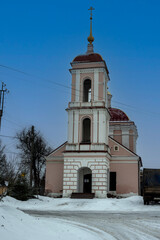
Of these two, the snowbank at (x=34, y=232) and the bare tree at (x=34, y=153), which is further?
the bare tree at (x=34, y=153)

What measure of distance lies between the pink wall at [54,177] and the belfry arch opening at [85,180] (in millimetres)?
2322

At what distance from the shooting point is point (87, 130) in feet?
119

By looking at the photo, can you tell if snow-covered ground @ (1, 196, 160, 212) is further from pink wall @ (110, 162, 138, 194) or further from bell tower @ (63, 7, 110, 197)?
pink wall @ (110, 162, 138, 194)

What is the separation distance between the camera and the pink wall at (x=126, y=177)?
119 ft

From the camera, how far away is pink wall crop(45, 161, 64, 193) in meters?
36.8

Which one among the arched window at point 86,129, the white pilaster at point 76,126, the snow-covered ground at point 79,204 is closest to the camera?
the snow-covered ground at point 79,204

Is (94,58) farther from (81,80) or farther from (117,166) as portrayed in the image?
(117,166)

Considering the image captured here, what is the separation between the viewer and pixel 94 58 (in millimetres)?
36438

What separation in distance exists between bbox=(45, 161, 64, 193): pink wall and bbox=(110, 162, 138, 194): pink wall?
557 cm

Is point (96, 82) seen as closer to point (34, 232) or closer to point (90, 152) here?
point (90, 152)

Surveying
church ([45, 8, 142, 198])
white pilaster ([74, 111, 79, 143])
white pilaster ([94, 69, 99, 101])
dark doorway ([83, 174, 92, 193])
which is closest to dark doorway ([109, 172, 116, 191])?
church ([45, 8, 142, 198])

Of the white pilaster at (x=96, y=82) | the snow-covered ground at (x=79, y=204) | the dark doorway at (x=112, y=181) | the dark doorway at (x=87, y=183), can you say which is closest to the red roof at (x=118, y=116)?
the dark doorway at (x=112, y=181)

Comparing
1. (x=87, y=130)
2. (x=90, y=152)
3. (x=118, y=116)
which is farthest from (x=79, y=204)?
(x=118, y=116)

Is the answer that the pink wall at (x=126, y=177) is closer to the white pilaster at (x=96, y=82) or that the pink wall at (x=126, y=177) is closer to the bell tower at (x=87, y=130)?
the bell tower at (x=87, y=130)
